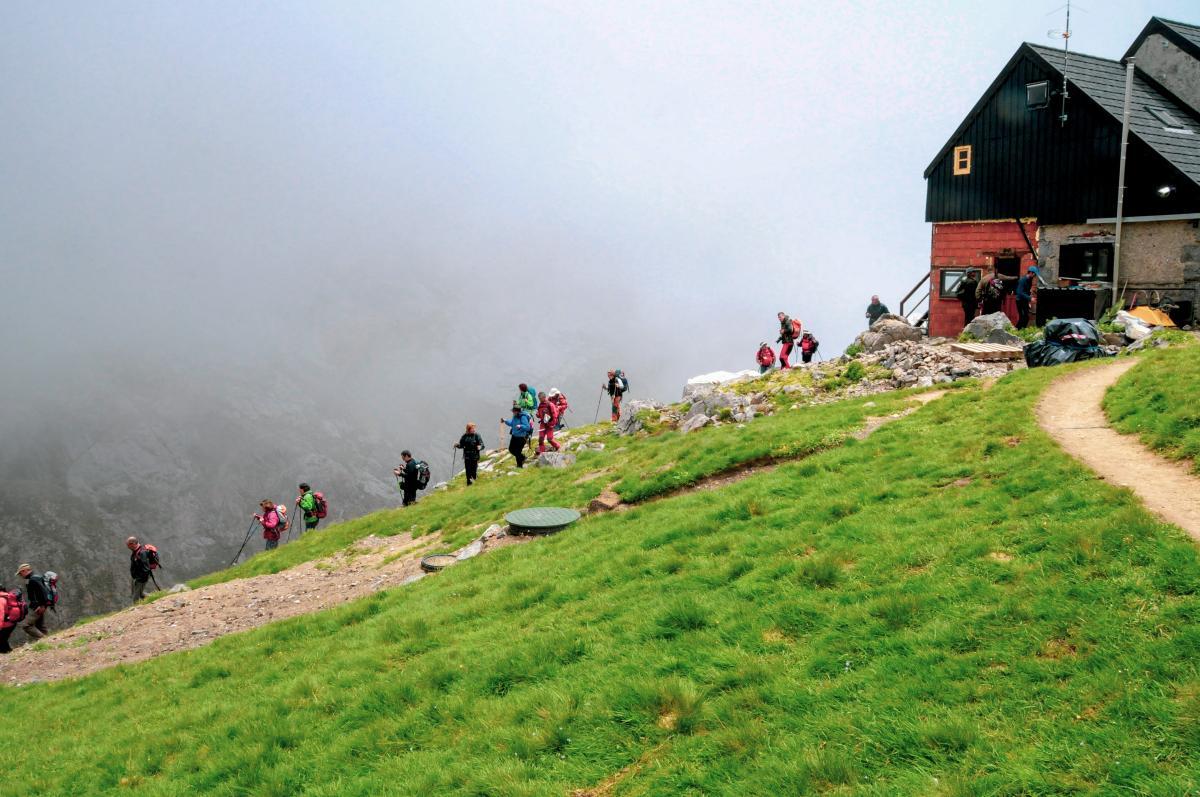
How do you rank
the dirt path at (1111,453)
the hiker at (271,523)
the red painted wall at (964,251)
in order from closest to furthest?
the dirt path at (1111,453) → the hiker at (271,523) → the red painted wall at (964,251)

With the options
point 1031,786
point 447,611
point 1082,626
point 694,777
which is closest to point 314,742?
point 447,611

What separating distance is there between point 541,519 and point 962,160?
2937 centimetres

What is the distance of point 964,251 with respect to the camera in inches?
1430

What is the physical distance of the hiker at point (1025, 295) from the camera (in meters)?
30.2

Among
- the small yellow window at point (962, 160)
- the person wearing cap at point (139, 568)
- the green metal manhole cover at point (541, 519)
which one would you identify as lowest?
the person wearing cap at point (139, 568)

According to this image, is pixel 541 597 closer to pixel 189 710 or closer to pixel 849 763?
pixel 189 710

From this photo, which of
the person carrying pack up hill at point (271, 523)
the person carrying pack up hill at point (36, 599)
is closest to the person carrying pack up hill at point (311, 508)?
the person carrying pack up hill at point (271, 523)

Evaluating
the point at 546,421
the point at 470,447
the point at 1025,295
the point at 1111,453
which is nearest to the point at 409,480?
the point at 470,447

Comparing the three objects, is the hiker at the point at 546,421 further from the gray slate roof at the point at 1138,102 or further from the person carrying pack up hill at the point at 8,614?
the gray slate roof at the point at 1138,102

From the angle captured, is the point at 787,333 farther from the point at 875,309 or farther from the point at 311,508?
the point at 311,508

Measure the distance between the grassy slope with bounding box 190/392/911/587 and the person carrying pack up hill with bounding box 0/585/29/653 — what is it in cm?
539

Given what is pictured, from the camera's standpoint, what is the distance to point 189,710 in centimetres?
1189

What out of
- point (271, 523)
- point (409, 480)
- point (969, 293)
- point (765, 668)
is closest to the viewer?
point (765, 668)

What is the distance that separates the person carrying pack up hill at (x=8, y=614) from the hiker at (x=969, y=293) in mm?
35113
